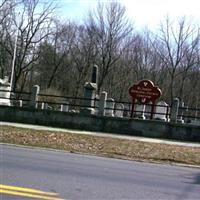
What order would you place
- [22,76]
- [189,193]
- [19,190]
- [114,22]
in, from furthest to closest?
[22,76], [114,22], [189,193], [19,190]

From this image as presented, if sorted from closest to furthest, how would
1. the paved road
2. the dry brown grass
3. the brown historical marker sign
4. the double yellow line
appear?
the double yellow line
the paved road
the dry brown grass
the brown historical marker sign

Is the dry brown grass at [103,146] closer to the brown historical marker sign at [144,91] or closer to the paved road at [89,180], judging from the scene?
the paved road at [89,180]

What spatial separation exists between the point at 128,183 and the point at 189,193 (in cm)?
126

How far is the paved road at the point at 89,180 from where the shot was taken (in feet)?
29.3

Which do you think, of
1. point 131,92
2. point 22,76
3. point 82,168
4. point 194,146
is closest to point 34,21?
point 22,76

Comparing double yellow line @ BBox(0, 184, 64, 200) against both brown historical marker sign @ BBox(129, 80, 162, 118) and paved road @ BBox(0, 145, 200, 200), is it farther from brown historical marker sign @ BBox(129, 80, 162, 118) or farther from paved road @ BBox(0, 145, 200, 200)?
brown historical marker sign @ BBox(129, 80, 162, 118)

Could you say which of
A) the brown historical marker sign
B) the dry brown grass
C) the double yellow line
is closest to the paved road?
the double yellow line

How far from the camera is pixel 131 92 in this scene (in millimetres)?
26172

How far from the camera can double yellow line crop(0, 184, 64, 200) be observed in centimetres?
834

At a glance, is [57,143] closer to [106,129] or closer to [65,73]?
[106,129]

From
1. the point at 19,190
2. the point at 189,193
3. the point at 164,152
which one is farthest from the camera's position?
the point at 164,152

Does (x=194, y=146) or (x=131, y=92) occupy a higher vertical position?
(x=131, y=92)

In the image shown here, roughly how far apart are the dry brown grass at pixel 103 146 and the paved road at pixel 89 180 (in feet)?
9.86

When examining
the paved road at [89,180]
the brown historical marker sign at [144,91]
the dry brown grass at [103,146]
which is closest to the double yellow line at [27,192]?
the paved road at [89,180]
